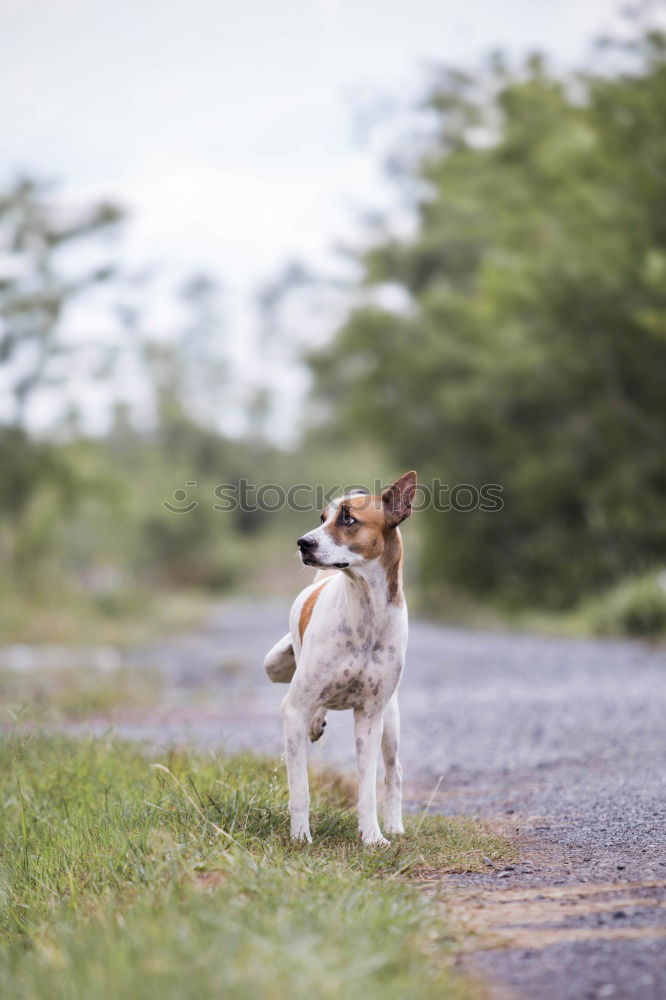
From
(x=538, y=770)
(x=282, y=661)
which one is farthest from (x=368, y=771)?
(x=538, y=770)

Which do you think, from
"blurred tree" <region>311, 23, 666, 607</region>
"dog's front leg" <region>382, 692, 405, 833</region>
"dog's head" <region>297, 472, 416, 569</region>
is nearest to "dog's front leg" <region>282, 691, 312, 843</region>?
"dog's front leg" <region>382, 692, 405, 833</region>

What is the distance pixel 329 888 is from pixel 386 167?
3051cm

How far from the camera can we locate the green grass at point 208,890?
3.06 metres

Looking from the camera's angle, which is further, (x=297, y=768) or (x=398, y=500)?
(x=398, y=500)

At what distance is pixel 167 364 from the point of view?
7288 cm

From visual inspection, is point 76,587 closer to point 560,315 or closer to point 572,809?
point 560,315

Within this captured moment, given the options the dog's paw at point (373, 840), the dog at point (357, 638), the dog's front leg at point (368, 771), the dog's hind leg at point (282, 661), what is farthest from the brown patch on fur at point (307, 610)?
the dog's paw at point (373, 840)

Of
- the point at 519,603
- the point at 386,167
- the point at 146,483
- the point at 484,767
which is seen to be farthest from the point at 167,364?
the point at 484,767

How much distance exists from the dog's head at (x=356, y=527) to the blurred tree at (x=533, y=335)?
513 inches

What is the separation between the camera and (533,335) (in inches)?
854

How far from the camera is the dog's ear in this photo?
4.91 meters

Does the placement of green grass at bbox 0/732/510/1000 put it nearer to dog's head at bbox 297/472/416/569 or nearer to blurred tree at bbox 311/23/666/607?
dog's head at bbox 297/472/416/569

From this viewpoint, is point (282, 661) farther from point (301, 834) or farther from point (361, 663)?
point (301, 834)

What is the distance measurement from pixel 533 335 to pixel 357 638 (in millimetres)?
17530
